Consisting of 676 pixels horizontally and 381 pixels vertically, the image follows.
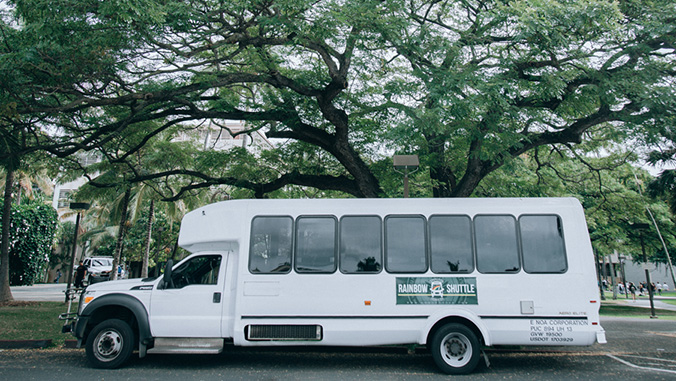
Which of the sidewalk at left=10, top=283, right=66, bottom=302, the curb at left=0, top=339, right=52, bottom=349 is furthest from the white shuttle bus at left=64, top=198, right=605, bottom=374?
the sidewalk at left=10, top=283, right=66, bottom=302

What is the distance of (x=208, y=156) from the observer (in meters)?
15.7

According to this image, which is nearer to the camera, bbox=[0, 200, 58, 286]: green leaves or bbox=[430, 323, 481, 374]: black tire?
bbox=[430, 323, 481, 374]: black tire

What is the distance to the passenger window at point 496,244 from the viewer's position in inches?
304

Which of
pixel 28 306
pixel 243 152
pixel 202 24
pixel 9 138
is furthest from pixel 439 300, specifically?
pixel 28 306

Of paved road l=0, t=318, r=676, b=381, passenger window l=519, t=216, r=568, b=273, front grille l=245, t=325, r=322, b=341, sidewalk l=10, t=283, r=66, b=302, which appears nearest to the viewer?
paved road l=0, t=318, r=676, b=381

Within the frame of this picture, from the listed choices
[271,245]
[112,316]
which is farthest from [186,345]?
[271,245]

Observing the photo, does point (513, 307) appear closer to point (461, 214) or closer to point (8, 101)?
point (461, 214)

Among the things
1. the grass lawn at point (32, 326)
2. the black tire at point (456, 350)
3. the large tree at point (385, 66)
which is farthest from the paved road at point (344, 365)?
the large tree at point (385, 66)

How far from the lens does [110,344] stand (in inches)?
305

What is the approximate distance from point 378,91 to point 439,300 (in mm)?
8693

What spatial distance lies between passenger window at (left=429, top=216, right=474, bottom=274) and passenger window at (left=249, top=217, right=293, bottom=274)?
8.81ft

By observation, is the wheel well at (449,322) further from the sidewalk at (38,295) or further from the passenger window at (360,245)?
the sidewalk at (38,295)

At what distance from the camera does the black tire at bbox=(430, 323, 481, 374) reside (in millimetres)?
7402

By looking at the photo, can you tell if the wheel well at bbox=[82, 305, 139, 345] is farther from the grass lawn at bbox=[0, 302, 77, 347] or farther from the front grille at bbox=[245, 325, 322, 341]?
the grass lawn at bbox=[0, 302, 77, 347]
